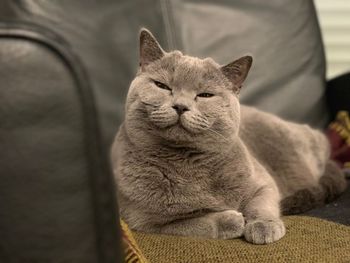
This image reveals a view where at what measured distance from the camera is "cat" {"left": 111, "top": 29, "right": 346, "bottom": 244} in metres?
0.95

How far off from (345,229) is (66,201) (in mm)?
672

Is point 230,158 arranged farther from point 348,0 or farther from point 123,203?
point 348,0

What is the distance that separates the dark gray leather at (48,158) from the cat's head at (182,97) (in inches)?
16.4

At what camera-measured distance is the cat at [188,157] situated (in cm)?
95

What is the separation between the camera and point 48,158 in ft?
1.67

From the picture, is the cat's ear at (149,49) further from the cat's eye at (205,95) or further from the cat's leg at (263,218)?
the cat's leg at (263,218)

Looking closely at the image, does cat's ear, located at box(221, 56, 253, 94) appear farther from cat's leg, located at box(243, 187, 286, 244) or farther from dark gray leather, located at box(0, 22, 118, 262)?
dark gray leather, located at box(0, 22, 118, 262)

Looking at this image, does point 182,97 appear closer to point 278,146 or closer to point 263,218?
point 263,218

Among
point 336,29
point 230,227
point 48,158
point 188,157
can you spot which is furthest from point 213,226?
point 336,29

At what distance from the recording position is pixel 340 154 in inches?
61.2

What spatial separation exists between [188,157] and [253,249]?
0.74 feet

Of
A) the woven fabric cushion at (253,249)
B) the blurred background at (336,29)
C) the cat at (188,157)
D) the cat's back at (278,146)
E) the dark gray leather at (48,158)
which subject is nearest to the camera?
the dark gray leather at (48,158)

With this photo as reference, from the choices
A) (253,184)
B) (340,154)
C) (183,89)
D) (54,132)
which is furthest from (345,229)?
(54,132)

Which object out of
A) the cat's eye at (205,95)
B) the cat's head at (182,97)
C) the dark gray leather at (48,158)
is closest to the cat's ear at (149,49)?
the cat's head at (182,97)
